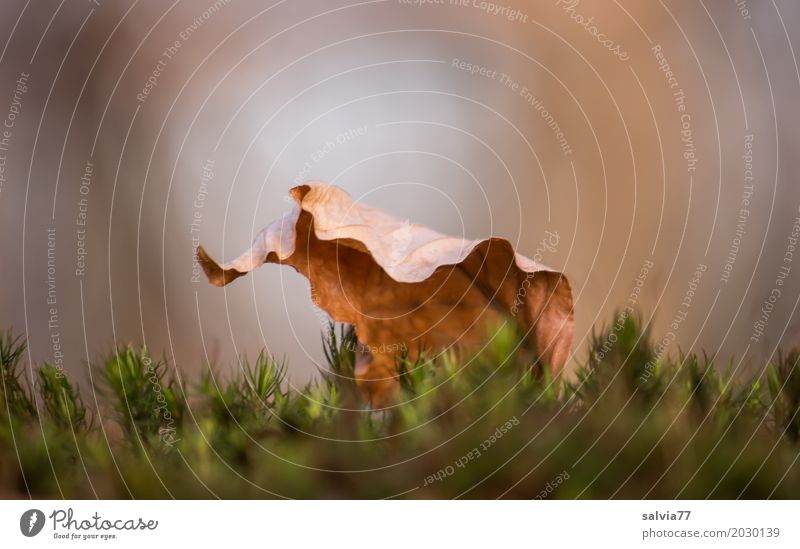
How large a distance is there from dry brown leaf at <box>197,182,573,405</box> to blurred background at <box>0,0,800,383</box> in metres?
0.17

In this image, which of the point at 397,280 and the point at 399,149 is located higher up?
the point at 399,149

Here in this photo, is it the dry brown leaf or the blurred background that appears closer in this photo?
the dry brown leaf

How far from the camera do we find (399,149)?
0.80m

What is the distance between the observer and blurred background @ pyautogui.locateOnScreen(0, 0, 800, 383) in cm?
74

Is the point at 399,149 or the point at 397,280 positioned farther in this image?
the point at 399,149

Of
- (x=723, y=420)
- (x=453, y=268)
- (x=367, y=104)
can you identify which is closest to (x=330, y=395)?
(x=453, y=268)

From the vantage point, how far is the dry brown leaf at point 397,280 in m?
0.52

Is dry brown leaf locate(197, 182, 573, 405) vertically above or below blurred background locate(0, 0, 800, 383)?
below

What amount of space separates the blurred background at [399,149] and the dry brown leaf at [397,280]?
17cm

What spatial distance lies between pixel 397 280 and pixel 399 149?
324 mm

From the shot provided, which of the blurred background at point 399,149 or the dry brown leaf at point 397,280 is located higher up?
the blurred background at point 399,149
